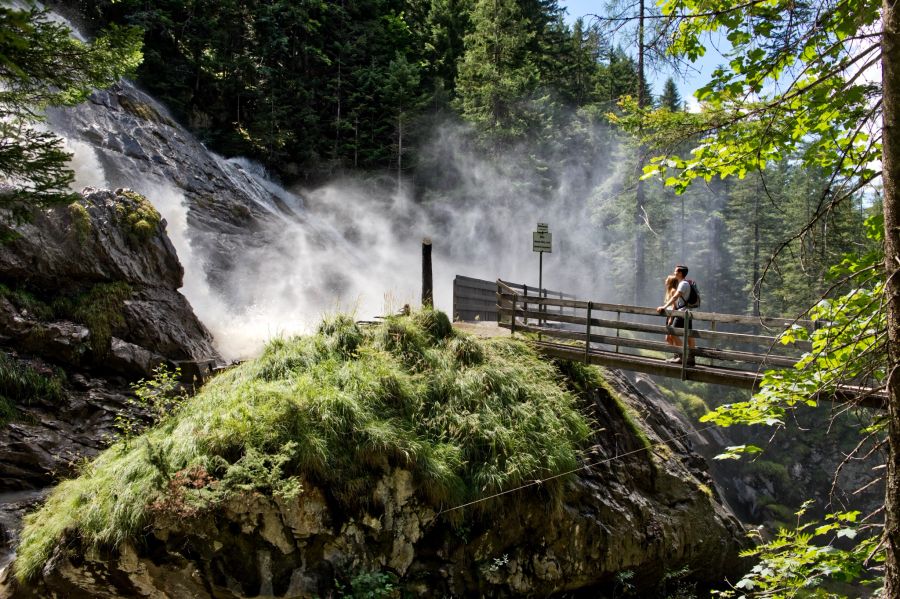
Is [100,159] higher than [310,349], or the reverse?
[100,159]

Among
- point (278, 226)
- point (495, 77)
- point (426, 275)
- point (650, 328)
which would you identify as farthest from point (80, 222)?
point (495, 77)

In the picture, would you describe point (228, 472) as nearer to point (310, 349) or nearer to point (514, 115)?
point (310, 349)

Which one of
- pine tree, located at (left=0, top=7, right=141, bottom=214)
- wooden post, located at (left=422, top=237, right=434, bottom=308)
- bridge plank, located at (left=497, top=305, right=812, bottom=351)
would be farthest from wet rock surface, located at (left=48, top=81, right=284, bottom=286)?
bridge plank, located at (left=497, top=305, right=812, bottom=351)

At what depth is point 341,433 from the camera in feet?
23.6

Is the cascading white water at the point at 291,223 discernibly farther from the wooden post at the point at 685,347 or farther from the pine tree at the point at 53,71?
the wooden post at the point at 685,347

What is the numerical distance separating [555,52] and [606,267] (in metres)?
17.2

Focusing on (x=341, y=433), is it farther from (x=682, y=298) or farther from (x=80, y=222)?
(x=80, y=222)

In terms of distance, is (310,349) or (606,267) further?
(606,267)

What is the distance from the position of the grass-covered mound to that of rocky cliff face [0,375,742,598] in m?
0.19

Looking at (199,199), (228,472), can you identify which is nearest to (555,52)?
(199,199)

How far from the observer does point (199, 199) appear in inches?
828

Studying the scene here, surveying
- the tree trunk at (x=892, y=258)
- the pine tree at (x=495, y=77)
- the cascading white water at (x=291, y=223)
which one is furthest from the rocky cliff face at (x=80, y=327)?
the pine tree at (x=495, y=77)

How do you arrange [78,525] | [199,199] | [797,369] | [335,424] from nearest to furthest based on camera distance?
[797,369] < [78,525] < [335,424] < [199,199]

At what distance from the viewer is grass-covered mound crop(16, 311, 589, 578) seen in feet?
20.8
